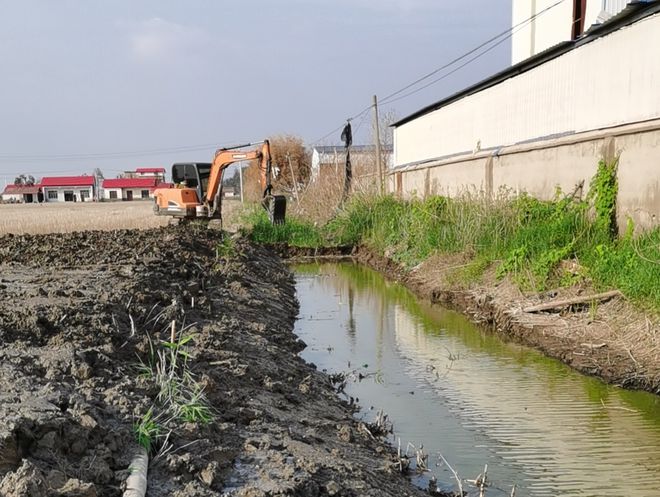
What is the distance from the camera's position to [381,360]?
9.05 m

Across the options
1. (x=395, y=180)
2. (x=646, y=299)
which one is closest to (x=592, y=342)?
(x=646, y=299)

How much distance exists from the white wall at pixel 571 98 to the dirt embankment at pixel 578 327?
306cm

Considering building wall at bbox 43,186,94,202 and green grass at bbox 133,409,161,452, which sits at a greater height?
building wall at bbox 43,186,94,202

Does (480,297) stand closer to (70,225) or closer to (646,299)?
(646,299)

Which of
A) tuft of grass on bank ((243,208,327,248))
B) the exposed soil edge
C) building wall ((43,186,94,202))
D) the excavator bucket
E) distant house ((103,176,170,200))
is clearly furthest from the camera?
building wall ((43,186,94,202))

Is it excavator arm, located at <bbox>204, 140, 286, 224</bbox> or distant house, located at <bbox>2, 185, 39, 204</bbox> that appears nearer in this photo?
excavator arm, located at <bbox>204, 140, 286, 224</bbox>

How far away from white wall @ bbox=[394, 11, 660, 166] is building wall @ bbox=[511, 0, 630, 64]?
3526 mm

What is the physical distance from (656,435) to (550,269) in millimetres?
4747

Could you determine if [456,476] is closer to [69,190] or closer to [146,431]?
[146,431]

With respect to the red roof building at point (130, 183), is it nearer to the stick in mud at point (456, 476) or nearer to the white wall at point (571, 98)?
the white wall at point (571, 98)

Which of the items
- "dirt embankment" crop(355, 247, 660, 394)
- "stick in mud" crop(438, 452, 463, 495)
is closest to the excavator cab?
"dirt embankment" crop(355, 247, 660, 394)

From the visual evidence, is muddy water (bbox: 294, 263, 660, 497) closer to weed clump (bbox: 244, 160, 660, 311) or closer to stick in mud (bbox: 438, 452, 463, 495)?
stick in mud (bbox: 438, 452, 463, 495)

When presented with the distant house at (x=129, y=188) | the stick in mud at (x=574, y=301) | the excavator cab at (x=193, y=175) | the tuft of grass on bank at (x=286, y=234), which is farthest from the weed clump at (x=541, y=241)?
the distant house at (x=129, y=188)

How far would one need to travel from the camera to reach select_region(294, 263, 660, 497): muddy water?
17.7 feet
